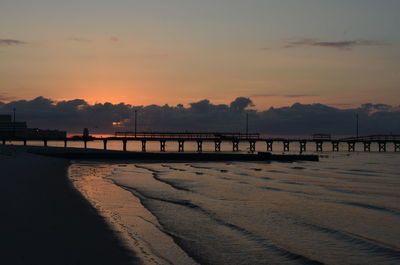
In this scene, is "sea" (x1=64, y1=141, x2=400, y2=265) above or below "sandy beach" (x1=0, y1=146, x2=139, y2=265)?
below

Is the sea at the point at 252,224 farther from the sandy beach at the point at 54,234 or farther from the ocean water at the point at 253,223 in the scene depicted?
the sandy beach at the point at 54,234

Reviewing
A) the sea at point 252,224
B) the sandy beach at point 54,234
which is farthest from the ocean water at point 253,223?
the sandy beach at point 54,234

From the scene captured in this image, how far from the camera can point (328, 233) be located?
46.9 feet

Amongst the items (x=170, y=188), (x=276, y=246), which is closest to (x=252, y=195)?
(x=170, y=188)

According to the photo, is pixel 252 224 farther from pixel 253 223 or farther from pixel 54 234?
pixel 54 234

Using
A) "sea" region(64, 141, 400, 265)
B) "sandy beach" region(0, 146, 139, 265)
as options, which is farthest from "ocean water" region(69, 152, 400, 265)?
"sandy beach" region(0, 146, 139, 265)

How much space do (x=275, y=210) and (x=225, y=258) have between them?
8.33 meters

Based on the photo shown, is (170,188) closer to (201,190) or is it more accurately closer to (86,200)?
(201,190)

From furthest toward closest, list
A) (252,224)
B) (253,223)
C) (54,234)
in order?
1. (253,223)
2. (252,224)
3. (54,234)

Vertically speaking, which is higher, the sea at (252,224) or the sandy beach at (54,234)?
the sandy beach at (54,234)

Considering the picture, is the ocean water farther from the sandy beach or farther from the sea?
the sandy beach

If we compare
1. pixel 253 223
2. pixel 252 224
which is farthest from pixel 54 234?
pixel 253 223

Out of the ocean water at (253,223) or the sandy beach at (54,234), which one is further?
the ocean water at (253,223)

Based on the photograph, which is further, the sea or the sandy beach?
the sea
